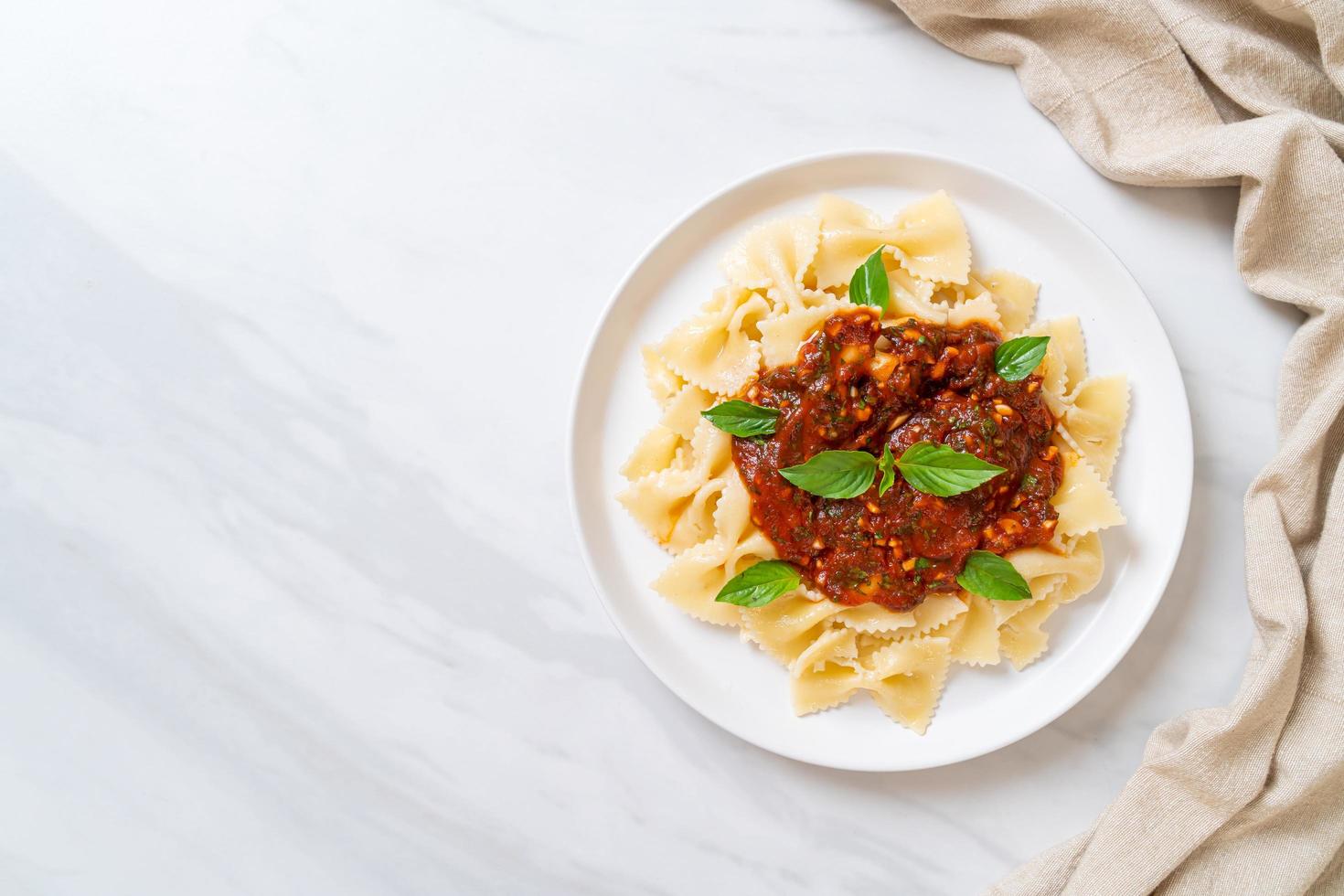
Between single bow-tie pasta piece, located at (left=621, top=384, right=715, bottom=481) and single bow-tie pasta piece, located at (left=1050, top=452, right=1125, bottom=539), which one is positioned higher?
single bow-tie pasta piece, located at (left=621, top=384, right=715, bottom=481)

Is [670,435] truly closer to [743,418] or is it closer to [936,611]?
[743,418]

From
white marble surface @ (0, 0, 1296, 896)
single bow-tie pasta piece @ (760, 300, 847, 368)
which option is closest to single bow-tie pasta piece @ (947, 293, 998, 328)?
single bow-tie pasta piece @ (760, 300, 847, 368)

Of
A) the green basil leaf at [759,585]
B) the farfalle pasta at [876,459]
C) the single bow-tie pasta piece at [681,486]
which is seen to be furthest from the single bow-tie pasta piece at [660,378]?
the green basil leaf at [759,585]

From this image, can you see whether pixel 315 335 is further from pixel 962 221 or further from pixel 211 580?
pixel 962 221

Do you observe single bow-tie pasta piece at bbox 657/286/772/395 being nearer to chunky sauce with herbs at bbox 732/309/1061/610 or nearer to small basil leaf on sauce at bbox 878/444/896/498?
chunky sauce with herbs at bbox 732/309/1061/610

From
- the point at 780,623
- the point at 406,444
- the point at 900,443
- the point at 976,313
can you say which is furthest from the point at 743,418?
the point at 406,444

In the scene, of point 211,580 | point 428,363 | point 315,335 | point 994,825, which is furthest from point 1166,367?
point 211,580
